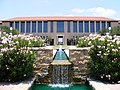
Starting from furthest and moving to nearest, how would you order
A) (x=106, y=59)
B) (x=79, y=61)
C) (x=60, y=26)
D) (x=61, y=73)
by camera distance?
(x=60, y=26)
(x=79, y=61)
(x=61, y=73)
(x=106, y=59)

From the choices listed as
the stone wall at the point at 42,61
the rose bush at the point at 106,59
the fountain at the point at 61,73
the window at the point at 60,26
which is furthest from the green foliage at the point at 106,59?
the window at the point at 60,26

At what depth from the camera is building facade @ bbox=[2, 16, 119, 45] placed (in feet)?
199

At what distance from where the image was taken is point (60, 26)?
61156mm

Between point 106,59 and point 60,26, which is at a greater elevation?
point 106,59

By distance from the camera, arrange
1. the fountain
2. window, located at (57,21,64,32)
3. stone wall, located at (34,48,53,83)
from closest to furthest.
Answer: the fountain → stone wall, located at (34,48,53,83) → window, located at (57,21,64,32)

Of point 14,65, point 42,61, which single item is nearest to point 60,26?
point 42,61

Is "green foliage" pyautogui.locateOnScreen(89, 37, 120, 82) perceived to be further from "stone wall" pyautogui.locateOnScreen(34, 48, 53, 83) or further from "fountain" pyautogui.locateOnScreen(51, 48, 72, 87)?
"stone wall" pyautogui.locateOnScreen(34, 48, 53, 83)

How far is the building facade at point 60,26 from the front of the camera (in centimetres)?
6078

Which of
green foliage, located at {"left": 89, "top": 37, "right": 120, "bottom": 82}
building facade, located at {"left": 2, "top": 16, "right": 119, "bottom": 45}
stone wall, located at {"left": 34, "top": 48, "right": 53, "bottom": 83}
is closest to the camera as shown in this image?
green foliage, located at {"left": 89, "top": 37, "right": 120, "bottom": 82}

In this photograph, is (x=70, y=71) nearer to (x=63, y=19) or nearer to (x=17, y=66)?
(x=17, y=66)

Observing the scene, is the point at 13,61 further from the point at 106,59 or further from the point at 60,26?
the point at 60,26

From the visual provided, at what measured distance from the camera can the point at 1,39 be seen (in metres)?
11.1

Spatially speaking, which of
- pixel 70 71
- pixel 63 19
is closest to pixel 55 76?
pixel 70 71

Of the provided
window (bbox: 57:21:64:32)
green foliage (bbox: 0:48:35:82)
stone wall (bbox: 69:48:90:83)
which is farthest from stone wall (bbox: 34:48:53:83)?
window (bbox: 57:21:64:32)
